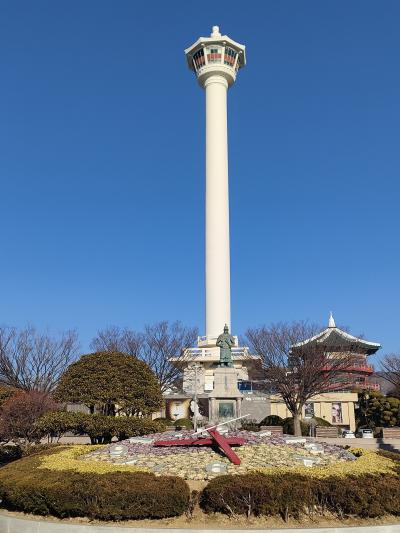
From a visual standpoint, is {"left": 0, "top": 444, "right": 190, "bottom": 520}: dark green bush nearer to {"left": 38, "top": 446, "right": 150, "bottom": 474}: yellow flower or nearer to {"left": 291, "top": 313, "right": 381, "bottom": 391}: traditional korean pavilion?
{"left": 38, "top": 446, "right": 150, "bottom": 474}: yellow flower

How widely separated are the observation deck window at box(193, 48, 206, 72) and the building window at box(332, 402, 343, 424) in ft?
125

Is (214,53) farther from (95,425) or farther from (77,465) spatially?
(77,465)

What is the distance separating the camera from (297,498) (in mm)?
11789

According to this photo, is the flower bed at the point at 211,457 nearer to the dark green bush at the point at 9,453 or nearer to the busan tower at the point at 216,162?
the dark green bush at the point at 9,453

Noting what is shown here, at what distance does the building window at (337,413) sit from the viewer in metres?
48.1

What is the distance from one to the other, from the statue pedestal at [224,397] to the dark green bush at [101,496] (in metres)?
11.3

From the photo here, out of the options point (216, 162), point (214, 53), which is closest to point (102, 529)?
point (216, 162)

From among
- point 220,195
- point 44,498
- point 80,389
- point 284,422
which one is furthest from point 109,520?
point 220,195

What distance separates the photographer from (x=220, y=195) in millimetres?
53812

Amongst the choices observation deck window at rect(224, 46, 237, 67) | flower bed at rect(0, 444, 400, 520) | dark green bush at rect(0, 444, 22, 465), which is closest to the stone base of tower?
dark green bush at rect(0, 444, 22, 465)

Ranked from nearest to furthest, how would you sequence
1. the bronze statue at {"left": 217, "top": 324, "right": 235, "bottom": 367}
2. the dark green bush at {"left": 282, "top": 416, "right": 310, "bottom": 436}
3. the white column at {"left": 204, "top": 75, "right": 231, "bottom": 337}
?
1. the bronze statue at {"left": 217, "top": 324, "right": 235, "bottom": 367}
2. the dark green bush at {"left": 282, "top": 416, "right": 310, "bottom": 436}
3. the white column at {"left": 204, "top": 75, "right": 231, "bottom": 337}

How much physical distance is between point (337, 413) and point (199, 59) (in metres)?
39.7

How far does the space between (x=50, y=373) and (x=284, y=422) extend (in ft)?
63.2

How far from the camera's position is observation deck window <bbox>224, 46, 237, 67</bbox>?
189 feet
